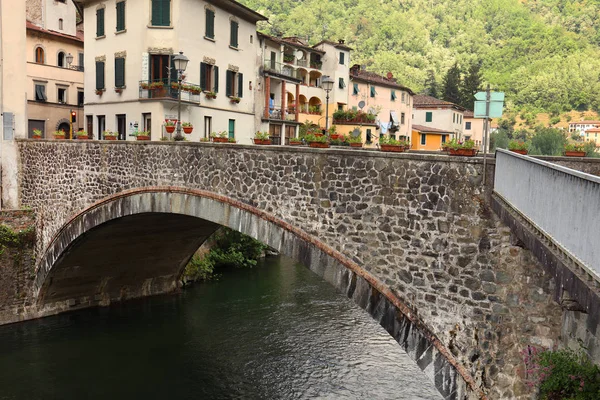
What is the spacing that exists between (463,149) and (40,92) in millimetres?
29189

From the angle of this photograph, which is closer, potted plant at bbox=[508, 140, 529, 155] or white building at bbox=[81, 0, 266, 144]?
potted plant at bbox=[508, 140, 529, 155]

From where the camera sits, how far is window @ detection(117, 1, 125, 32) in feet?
80.5

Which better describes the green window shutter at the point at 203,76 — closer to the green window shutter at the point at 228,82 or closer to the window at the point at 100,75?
the green window shutter at the point at 228,82

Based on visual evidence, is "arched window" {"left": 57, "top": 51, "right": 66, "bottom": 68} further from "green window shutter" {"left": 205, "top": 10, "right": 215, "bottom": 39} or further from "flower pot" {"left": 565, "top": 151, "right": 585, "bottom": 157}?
"flower pot" {"left": 565, "top": 151, "right": 585, "bottom": 157}

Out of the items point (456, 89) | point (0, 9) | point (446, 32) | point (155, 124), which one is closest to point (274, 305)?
point (155, 124)

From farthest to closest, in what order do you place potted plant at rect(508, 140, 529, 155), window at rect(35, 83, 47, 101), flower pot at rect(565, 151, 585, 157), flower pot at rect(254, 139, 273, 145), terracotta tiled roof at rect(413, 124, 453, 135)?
terracotta tiled roof at rect(413, 124, 453, 135) → window at rect(35, 83, 47, 101) → flower pot at rect(254, 139, 273, 145) → flower pot at rect(565, 151, 585, 157) → potted plant at rect(508, 140, 529, 155)

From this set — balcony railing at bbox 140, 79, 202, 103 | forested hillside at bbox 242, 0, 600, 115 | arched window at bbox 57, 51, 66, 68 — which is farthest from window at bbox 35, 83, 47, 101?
forested hillside at bbox 242, 0, 600, 115

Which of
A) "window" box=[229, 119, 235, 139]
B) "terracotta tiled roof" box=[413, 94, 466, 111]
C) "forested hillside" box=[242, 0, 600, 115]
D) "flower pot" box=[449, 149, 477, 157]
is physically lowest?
"flower pot" box=[449, 149, 477, 157]

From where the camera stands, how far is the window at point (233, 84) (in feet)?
89.9

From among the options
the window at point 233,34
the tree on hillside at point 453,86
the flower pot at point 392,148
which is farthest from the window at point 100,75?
the tree on hillside at point 453,86

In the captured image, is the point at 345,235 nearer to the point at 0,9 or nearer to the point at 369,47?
the point at 0,9

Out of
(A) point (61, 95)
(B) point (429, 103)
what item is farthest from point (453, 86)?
(A) point (61, 95)

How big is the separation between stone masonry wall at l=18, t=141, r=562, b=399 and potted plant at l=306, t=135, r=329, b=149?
37cm

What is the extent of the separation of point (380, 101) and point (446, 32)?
87.0 metres
